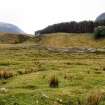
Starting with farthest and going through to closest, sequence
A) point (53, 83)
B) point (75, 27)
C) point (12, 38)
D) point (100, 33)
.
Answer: point (75, 27)
point (12, 38)
point (100, 33)
point (53, 83)

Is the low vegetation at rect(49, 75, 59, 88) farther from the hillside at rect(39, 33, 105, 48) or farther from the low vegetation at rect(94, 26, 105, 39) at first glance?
the low vegetation at rect(94, 26, 105, 39)

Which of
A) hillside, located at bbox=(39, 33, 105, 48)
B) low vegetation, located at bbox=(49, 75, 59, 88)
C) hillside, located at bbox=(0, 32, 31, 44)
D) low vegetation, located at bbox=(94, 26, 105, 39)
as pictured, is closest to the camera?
low vegetation, located at bbox=(49, 75, 59, 88)

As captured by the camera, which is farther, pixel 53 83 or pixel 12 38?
pixel 12 38

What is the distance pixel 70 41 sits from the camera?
75.4m

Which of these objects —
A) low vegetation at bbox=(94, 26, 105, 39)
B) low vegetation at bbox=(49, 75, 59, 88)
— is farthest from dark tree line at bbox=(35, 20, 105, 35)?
low vegetation at bbox=(49, 75, 59, 88)

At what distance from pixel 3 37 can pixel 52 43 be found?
59.8ft

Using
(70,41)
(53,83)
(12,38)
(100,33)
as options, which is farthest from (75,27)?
(53,83)

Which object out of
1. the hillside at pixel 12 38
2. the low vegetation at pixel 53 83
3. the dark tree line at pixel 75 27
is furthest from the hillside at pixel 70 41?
the low vegetation at pixel 53 83

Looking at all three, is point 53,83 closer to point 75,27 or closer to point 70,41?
point 70,41

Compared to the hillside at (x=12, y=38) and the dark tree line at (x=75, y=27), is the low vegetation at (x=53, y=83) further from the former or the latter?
the dark tree line at (x=75, y=27)

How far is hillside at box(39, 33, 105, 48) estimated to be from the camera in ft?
238

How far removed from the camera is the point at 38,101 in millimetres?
15188

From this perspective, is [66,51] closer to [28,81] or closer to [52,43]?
[52,43]

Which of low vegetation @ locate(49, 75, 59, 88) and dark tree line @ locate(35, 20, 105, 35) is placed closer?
low vegetation @ locate(49, 75, 59, 88)
